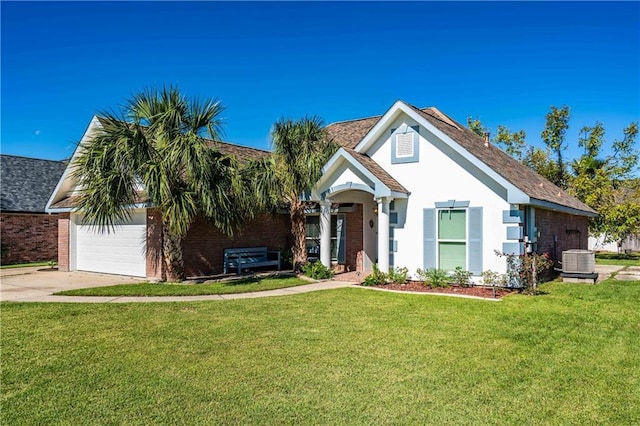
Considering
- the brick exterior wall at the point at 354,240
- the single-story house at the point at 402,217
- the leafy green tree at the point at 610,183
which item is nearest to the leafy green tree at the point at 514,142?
the leafy green tree at the point at 610,183

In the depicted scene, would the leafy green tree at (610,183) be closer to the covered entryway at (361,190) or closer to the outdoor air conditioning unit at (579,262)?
the outdoor air conditioning unit at (579,262)

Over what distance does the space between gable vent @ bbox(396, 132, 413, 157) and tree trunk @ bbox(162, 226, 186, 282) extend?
7727 millimetres

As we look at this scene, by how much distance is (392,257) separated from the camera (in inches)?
579

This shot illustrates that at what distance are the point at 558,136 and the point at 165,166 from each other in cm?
3269

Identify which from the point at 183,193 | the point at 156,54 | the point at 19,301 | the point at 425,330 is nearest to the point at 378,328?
the point at 425,330

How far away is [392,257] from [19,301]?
1050cm

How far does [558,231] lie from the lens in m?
17.8

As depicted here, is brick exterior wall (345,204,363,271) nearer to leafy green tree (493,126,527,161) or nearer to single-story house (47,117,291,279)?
single-story house (47,117,291,279)

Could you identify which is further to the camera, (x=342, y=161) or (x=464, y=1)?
(x=342, y=161)

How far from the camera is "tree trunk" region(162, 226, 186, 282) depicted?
14336 millimetres

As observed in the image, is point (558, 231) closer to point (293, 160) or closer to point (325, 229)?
point (325, 229)

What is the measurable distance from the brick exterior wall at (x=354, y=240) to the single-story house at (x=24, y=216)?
1640cm

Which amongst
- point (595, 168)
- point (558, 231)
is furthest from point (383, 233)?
point (595, 168)

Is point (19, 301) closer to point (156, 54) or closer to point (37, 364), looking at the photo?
point (37, 364)
